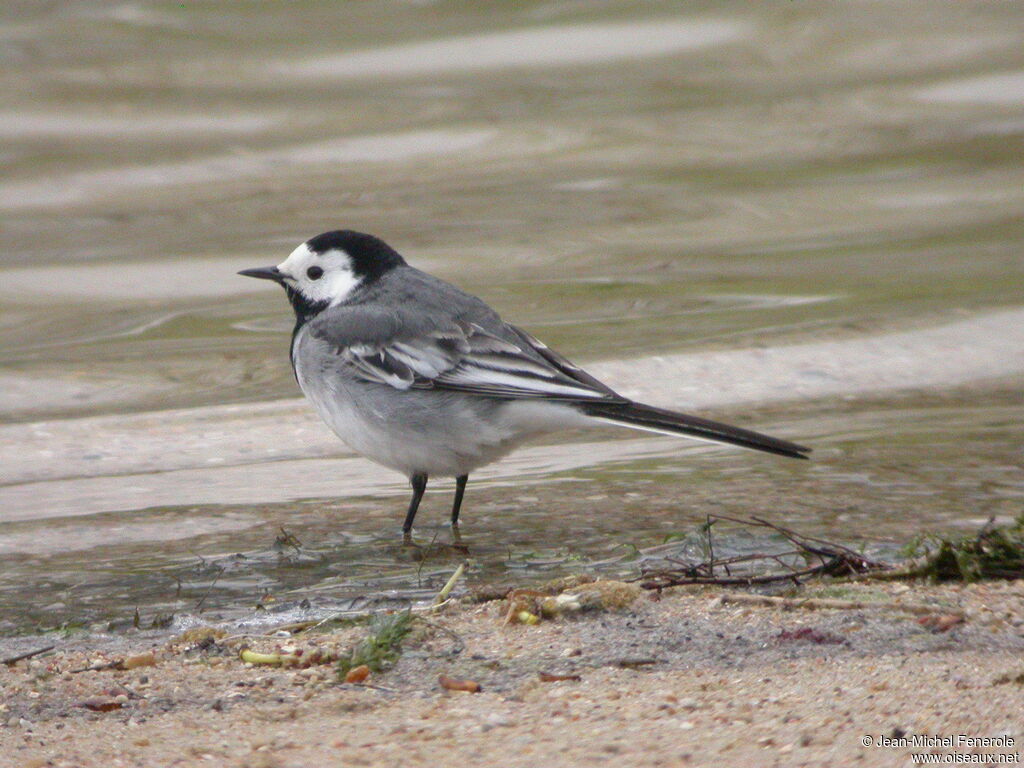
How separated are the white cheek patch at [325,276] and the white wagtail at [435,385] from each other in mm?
199

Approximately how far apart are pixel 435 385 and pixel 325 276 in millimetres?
1041

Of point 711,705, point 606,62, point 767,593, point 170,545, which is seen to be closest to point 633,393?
point 170,545

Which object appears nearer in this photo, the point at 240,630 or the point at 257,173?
the point at 240,630

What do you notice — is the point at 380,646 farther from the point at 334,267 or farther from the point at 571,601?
the point at 334,267

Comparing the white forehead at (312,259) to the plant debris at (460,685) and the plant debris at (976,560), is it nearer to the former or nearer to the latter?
the plant debris at (976,560)

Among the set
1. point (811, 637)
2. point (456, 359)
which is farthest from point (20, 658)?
A: point (456, 359)

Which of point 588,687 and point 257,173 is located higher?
point 257,173

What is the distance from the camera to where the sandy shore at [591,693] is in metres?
3.52

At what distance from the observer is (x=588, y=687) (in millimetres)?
3994

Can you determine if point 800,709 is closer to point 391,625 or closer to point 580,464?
point 391,625

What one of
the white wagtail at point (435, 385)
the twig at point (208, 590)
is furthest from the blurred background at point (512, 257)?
the white wagtail at point (435, 385)

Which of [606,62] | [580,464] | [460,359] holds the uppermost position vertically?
[606,62]

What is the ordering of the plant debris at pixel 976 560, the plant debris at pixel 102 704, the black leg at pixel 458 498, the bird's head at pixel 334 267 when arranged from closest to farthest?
the plant debris at pixel 102 704 < the plant debris at pixel 976 560 < the black leg at pixel 458 498 < the bird's head at pixel 334 267

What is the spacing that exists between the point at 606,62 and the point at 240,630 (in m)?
11.8
